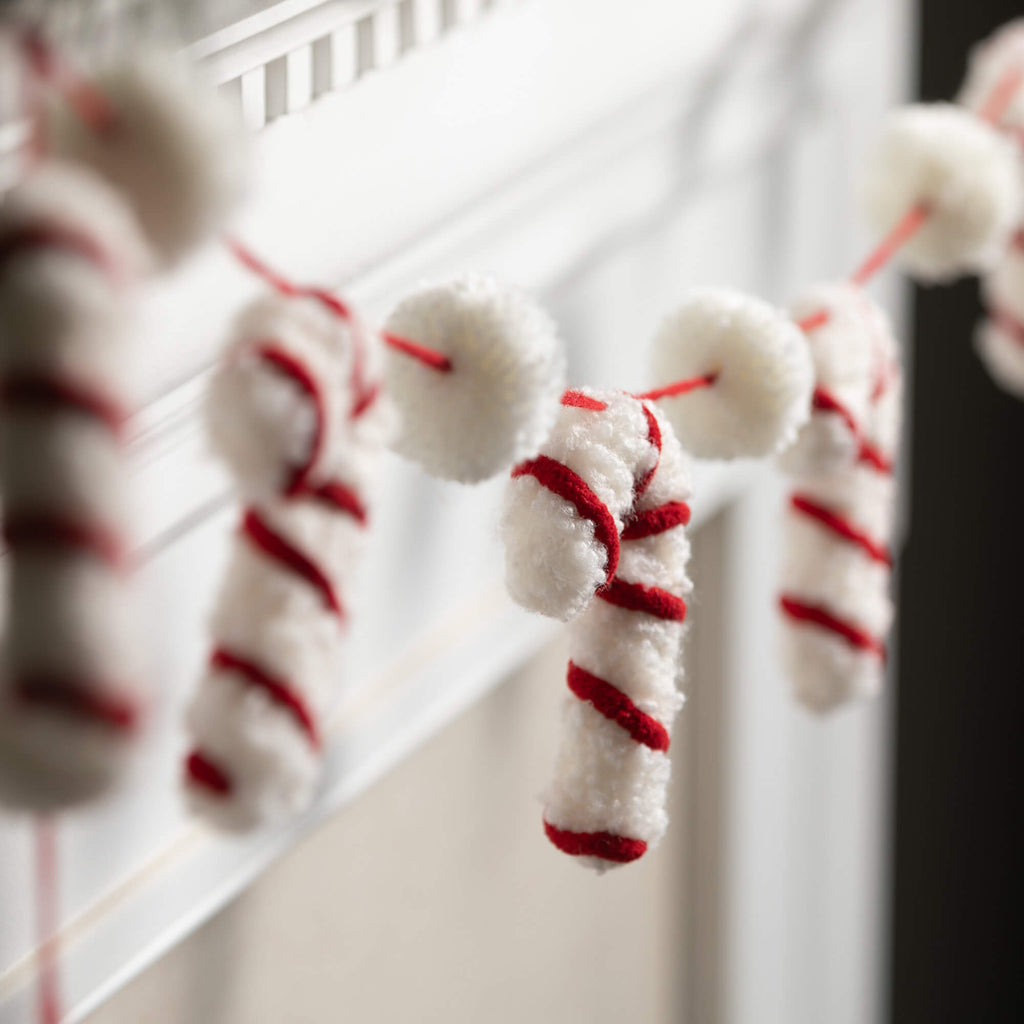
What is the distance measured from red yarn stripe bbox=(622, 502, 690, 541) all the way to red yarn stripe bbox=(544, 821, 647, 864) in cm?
9

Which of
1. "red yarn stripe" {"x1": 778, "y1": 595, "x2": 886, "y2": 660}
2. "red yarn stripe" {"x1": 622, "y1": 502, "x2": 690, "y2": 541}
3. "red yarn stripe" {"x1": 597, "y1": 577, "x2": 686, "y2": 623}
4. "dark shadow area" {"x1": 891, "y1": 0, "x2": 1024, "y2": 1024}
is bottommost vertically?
"dark shadow area" {"x1": 891, "y1": 0, "x2": 1024, "y2": 1024}

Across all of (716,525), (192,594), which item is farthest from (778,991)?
(192,594)

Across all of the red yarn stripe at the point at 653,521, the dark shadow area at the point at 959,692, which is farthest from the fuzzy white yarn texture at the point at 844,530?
the dark shadow area at the point at 959,692

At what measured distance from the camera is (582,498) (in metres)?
0.36

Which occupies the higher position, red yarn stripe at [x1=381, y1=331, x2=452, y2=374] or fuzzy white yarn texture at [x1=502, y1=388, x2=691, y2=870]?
red yarn stripe at [x1=381, y1=331, x2=452, y2=374]

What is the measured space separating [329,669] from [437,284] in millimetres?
109

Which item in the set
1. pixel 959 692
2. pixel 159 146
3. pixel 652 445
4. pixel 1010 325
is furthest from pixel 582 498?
pixel 959 692

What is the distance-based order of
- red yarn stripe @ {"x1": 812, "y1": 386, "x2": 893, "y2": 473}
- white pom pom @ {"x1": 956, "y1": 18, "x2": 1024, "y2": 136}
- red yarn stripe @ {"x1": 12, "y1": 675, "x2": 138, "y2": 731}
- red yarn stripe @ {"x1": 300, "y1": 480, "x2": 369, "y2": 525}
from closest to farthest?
red yarn stripe @ {"x1": 12, "y1": 675, "x2": 138, "y2": 731}
red yarn stripe @ {"x1": 300, "y1": 480, "x2": 369, "y2": 525}
red yarn stripe @ {"x1": 812, "y1": 386, "x2": 893, "y2": 473}
white pom pom @ {"x1": 956, "y1": 18, "x2": 1024, "y2": 136}

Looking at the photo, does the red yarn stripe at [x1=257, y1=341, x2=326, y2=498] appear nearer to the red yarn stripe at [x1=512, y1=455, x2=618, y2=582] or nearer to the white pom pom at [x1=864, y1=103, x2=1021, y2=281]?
the red yarn stripe at [x1=512, y1=455, x2=618, y2=582]

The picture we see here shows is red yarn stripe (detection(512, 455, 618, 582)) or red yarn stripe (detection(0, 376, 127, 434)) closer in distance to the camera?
red yarn stripe (detection(0, 376, 127, 434))

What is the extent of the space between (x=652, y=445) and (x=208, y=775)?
160 mm

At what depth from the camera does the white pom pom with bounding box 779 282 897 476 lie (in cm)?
48

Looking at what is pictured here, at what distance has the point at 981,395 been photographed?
3.51ft

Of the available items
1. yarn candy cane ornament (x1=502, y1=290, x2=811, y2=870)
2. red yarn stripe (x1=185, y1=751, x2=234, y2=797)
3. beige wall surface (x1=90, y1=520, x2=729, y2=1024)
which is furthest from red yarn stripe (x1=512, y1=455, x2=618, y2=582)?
beige wall surface (x1=90, y1=520, x2=729, y2=1024)
